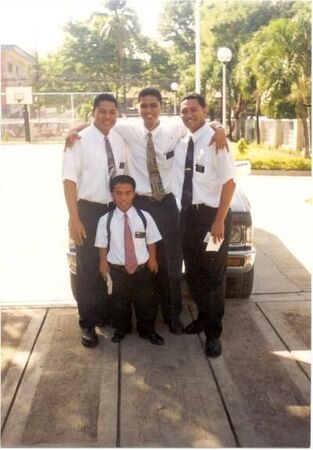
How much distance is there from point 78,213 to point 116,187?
362 millimetres

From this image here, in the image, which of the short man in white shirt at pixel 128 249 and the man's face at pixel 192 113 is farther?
the short man in white shirt at pixel 128 249

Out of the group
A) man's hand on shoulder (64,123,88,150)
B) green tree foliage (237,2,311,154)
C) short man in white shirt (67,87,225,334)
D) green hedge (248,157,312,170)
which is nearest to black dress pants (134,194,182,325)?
short man in white shirt (67,87,225,334)

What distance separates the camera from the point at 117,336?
385 cm

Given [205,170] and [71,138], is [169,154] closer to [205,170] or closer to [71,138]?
[205,170]

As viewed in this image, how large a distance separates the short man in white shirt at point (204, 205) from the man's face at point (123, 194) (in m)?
0.32

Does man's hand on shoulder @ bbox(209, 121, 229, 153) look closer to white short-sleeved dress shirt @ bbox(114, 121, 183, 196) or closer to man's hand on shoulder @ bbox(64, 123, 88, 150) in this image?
white short-sleeved dress shirt @ bbox(114, 121, 183, 196)

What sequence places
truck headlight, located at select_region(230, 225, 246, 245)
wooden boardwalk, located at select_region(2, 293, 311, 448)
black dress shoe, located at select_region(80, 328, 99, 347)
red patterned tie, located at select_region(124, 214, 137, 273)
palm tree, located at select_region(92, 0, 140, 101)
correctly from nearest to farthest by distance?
wooden boardwalk, located at select_region(2, 293, 311, 448) → red patterned tie, located at select_region(124, 214, 137, 273) → black dress shoe, located at select_region(80, 328, 99, 347) → truck headlight, located at select_region(230, 225, 246, 245) → palm tree, located at select_region(92, 0, 140, 101)

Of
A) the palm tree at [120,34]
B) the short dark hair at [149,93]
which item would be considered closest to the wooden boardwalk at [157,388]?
the short dark hair at [149,93]

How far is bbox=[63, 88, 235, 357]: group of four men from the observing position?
348 centimetres

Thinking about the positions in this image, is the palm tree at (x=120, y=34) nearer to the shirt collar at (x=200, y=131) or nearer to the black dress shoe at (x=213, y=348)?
the shirt collar at (x=200, y=131)

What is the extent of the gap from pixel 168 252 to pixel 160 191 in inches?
17.8

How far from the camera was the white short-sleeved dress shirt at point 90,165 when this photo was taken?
3.59 metres

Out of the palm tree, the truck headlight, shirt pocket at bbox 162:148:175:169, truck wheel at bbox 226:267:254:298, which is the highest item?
the palm tree

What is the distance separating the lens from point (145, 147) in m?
3.71
